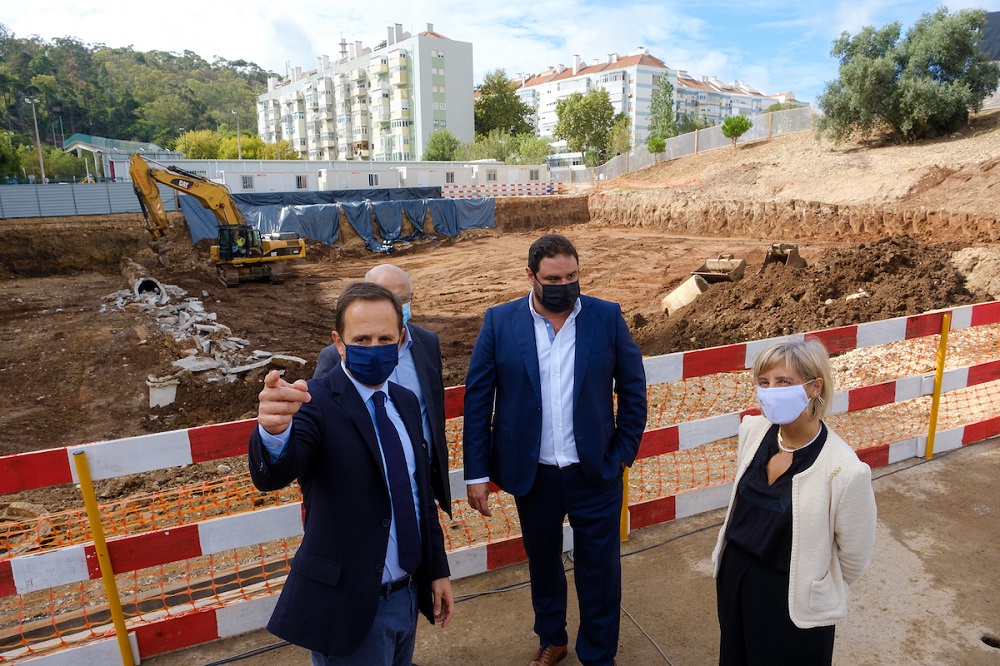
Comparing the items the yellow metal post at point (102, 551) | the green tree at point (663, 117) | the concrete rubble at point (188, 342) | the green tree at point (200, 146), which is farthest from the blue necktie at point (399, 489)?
the green tree at point (200, 146)

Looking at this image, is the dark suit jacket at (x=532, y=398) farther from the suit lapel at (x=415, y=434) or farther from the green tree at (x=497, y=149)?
the green tree at (x=497, y=149)

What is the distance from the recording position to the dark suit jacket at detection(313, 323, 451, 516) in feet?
7.89

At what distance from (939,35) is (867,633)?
30.6 metres

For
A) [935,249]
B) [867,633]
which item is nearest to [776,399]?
[867,633]

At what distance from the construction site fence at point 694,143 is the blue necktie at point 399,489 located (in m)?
37.7

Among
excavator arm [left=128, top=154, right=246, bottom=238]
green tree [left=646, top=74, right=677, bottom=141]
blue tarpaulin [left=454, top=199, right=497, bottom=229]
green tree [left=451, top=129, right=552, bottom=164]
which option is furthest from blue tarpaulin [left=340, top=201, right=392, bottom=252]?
green tree [left=646, top=74, right=677, bottom=141]

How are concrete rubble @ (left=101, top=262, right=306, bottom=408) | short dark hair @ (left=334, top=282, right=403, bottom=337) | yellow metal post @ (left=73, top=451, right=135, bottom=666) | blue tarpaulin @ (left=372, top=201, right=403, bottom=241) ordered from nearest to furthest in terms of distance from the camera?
short dark hair @ (left=334, top=282, right=403, bottom=337), yellow metal post @ (left=73, top=451, right=135, bottom=666), concrete rubble @ (left=101, top=262, right=306, bottom=408), blue tarpaulin @ (left=372, top=201, right=403, bottom=241)

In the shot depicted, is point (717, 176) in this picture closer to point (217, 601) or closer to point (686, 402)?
point (686, 402)

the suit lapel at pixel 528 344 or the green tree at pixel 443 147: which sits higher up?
the green tree at pixel 443 147

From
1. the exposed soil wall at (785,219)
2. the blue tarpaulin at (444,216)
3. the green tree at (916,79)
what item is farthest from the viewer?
the blue tarpaulin at (444,216)

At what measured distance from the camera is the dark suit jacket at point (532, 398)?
9.18ft

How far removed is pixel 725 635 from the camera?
7.76ft

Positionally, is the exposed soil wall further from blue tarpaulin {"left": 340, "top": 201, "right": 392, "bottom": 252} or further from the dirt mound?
blue tarpaulin {"left": 340, "top": 201, "right": 392, "bottom": 252}

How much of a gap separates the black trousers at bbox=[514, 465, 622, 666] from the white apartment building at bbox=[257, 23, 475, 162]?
81.1 metres
